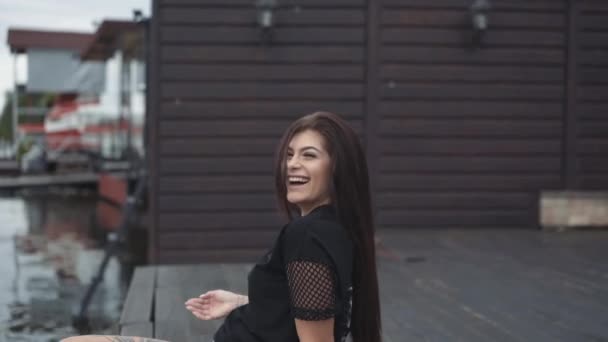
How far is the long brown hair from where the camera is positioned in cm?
230

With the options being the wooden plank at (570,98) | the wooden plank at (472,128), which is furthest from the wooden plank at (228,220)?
the wooden plank at (570,98)

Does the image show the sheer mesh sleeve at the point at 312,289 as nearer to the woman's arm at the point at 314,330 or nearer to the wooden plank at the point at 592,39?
the woman's arm at the point at 314,330

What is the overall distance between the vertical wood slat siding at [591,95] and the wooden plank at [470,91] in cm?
27

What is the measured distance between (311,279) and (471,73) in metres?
6.43

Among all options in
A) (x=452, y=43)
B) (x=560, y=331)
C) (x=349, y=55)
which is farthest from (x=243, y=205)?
(x=560, y=331)

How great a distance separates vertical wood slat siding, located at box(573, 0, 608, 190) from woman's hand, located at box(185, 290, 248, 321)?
21.4ft

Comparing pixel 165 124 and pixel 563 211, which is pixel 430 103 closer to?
pixel 563 211

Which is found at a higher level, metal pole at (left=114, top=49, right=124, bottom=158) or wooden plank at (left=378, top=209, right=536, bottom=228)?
metal pole at (left=114, top=49, right=124, bottom=158)

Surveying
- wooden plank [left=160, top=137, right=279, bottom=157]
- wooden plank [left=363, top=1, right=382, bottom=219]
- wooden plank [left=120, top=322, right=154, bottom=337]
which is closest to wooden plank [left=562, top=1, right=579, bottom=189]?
wooden plank [left=363, top=1, right=382, bottom=219]

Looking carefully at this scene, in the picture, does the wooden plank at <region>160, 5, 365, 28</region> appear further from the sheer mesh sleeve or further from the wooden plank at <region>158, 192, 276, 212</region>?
the sheer mesh sleeve

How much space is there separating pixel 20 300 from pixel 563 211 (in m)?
4.96

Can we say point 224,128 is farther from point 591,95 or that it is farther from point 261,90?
point 591,95

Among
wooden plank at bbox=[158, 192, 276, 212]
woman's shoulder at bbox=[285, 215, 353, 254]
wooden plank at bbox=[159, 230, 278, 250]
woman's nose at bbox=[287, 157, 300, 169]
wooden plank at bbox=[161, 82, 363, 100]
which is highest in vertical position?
wooden plank at bbox=[161, 82, 363, 100]

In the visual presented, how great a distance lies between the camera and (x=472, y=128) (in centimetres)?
833
